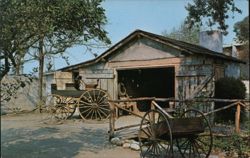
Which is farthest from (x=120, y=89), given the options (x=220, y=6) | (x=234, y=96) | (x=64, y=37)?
(x=64, y=37)

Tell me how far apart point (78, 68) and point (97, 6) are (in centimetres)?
1439

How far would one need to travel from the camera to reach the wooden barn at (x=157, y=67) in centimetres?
1522

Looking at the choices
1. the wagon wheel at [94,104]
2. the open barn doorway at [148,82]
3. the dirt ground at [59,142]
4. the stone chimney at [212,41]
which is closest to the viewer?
the dirt ground at [59,142]

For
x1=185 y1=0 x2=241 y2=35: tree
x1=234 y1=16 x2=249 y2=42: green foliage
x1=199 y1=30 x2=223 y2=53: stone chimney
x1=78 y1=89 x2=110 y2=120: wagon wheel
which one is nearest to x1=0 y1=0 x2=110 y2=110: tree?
x1=185 y1=0 x2=241 y2=35: tree

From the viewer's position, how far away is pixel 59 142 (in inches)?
432

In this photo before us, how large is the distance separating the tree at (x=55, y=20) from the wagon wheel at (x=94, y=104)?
1102 cm

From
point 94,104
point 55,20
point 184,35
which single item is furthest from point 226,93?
point 184,35

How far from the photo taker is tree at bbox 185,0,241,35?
11.5 metres

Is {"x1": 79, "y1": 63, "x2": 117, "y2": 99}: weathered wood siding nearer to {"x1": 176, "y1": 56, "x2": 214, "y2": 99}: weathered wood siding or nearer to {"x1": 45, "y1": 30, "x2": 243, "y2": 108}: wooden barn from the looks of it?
{"x1": 45, "y1": 30, "x2": 243, "y2": 108}: wooden barn

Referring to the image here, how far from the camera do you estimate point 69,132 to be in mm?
13000

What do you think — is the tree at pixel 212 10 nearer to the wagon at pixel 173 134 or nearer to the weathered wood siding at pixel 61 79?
the wagon at pixel 173 134

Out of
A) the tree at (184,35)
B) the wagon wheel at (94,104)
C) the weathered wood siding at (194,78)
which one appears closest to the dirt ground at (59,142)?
the wagon wheel at (94,104)

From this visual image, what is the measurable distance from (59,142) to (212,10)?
5919mm

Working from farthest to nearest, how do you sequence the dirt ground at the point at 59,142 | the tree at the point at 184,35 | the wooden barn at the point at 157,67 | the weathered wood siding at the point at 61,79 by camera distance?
1. the tree at the point at 184,35
2. the weathered wood siding at the point at 61,79
3. the wooden barn at the point at 157,67
4. the dirt ground at the point at 59,142
